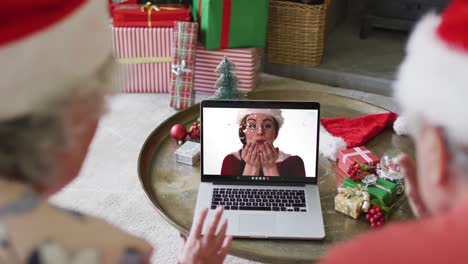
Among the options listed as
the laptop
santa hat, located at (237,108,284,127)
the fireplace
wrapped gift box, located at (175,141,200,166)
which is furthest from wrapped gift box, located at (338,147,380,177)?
the fireplace

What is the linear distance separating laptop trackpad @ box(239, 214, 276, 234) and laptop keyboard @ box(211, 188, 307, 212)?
31mm

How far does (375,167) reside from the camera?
1563 millimetres

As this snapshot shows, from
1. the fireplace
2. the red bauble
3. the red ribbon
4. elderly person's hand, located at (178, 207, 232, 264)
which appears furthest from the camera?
the fireplace

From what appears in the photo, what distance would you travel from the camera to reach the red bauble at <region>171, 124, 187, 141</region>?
1722mm

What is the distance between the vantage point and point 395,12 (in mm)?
3252

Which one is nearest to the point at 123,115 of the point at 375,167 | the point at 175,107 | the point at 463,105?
the point at 175,107

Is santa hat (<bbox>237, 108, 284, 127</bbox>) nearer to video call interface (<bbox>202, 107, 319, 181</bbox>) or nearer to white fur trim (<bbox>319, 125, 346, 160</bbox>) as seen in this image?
video call interface (<bbox>202, 107, 319, 181</bbox>)

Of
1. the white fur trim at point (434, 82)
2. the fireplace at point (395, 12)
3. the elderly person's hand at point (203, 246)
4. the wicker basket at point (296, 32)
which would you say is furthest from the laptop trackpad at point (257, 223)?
the fireplace at point (395, 12)

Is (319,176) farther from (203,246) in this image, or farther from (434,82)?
(434,82)

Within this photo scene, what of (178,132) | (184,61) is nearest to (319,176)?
(178,132)

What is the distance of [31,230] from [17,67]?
0.18 meters

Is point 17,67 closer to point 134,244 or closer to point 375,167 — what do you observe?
point 134,244

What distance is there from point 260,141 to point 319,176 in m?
0.22

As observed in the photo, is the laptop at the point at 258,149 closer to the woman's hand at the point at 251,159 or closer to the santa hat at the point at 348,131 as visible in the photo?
the woman's hand at the point at 251,159
